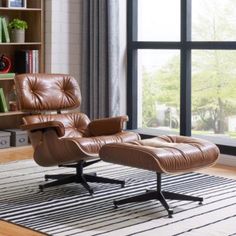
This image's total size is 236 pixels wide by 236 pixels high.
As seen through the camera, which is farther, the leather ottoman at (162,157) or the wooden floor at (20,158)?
the leather ottoman at (162,157)

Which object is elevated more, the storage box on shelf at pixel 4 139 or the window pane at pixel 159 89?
the window pane at pixel 159 89

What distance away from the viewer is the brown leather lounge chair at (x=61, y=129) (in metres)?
4.46

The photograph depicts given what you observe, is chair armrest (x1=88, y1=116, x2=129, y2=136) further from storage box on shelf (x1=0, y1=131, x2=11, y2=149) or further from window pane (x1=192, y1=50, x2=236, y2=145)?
storage box on shelf (x1=0, y1=131, x2=11, y2=149)

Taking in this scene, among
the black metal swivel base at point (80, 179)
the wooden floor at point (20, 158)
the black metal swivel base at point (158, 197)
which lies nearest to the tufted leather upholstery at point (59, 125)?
the black metal swivel base at point (80, 179)

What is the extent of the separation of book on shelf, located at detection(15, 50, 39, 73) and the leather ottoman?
8.46 ft

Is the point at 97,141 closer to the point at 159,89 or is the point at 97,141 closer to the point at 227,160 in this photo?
the point at 227,160

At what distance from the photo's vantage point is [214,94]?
245 inches

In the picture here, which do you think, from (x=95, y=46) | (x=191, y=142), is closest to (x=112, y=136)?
(x=191, y=142)

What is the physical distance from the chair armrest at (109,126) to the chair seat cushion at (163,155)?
0.54 m

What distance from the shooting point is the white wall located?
6.74 meters

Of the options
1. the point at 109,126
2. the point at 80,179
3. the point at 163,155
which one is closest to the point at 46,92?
the point at 109,126

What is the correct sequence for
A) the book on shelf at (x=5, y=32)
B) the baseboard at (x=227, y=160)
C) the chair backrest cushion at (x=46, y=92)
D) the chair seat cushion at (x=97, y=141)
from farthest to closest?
the book on shelf at (x=5, y=32) → the baseboard at (x=227, y=160) → the chair backrest cushion at (x=46, y=92) → the chair seat cushion at (x=97, y=141)

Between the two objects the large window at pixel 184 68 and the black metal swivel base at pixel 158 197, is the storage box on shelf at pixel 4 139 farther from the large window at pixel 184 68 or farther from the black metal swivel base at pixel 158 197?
the black metal swivel base at pixel 158 197

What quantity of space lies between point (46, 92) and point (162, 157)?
55.4 inches
